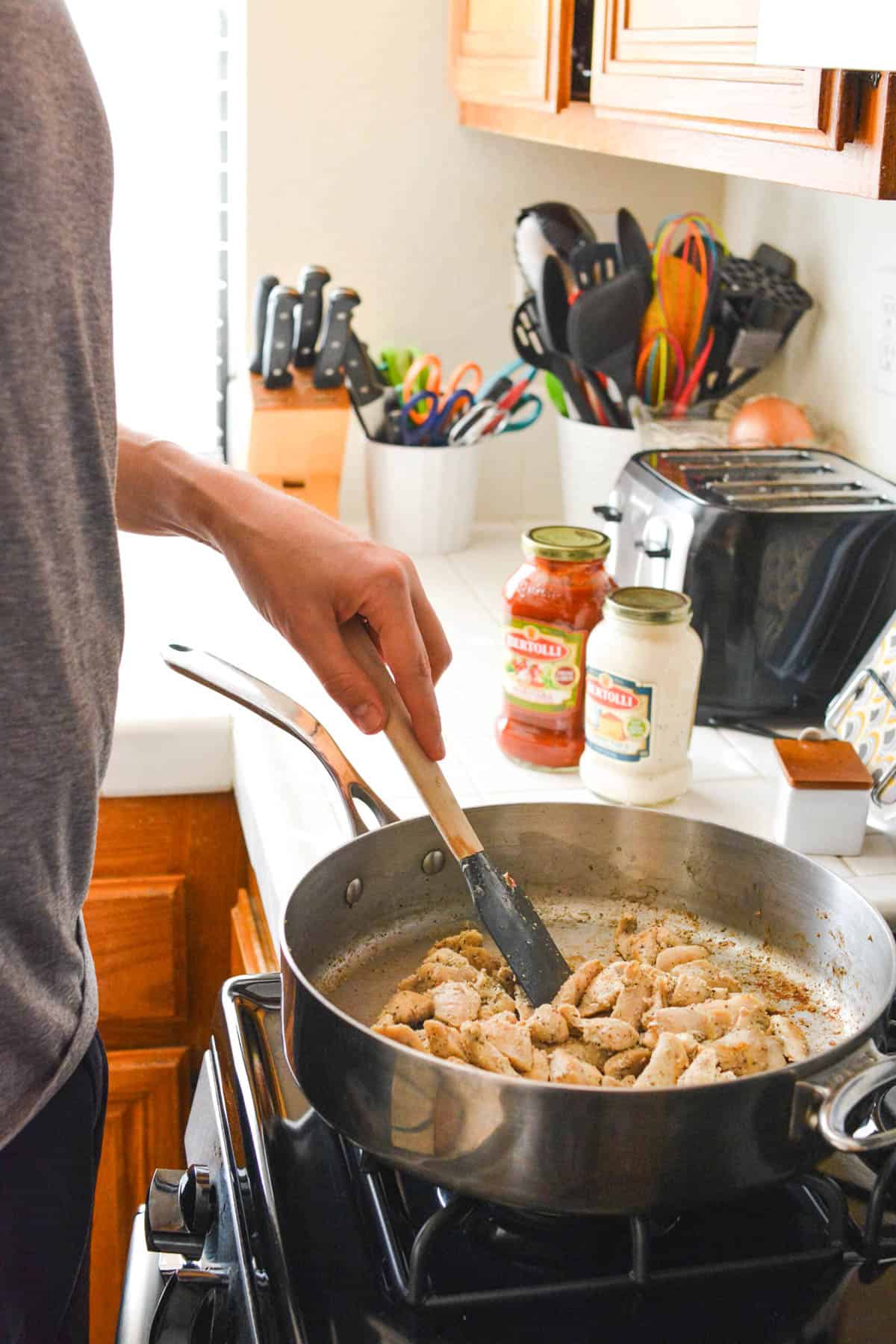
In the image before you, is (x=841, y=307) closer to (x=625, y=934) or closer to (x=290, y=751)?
(x=290, y=751)

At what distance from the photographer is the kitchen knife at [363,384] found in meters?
1.83

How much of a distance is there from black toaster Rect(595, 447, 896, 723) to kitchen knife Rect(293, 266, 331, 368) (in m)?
0.63

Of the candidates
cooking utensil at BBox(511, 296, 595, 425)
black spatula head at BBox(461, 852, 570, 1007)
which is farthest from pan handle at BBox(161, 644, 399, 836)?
cooking utensil at BBox(511, 296, 595, 425)

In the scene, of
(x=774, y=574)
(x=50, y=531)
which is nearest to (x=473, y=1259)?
(x=50, y=531)

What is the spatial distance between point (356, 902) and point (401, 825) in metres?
0.05

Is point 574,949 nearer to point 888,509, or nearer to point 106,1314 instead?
point 888,509

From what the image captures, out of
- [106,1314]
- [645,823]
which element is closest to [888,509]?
[645,823]

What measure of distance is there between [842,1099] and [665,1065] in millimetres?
109

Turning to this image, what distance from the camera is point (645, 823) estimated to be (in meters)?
0.88

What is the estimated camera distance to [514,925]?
0.81 meters

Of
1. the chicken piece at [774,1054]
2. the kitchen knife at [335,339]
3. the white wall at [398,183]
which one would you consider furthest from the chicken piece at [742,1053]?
the white wall at [398,183]

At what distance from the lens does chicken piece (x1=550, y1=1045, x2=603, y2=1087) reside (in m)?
0.67

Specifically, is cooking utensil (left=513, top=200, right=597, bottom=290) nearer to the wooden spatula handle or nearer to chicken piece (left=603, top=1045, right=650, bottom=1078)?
the wooden spatula handle

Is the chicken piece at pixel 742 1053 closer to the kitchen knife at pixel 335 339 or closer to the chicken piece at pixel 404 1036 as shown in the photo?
the chicken piece at pixel 404 1036
